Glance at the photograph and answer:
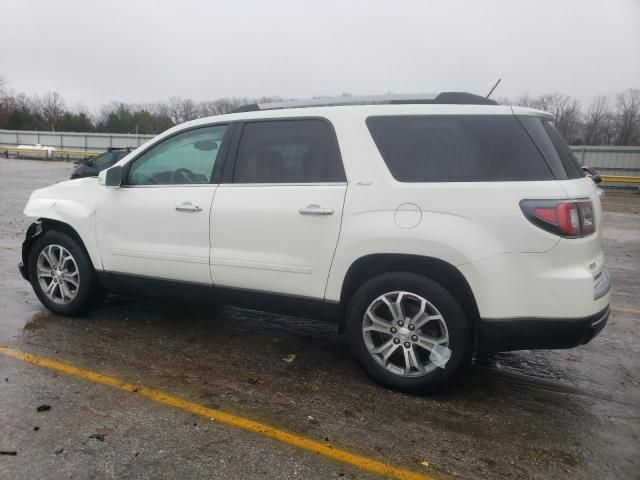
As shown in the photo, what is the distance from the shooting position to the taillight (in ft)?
10.1

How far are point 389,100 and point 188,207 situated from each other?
1.72 meters

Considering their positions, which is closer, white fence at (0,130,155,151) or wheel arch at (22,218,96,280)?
wheel arch at (22,218,96,280)

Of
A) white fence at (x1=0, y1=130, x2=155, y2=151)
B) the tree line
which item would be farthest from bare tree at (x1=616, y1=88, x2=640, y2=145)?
white fence at (x1=0, y1=130, x2=155, y2=151)

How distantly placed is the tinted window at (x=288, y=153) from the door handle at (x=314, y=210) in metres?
0.21

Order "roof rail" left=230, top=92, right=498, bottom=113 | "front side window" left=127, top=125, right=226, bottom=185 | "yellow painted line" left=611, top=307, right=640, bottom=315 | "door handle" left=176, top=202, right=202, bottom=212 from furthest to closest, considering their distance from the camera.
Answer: "yellow painted line" left=611, top=307, right=640, bottom=315
"front side window" left=127, top=125, right=226, bottom=185
"door handle" left=176, top=202, right=202, bottom=212
"roof rail" left=230, top=92, right=498, bottom=113

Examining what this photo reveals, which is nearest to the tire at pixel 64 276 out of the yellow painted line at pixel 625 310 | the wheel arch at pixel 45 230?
the wheel arch at pixel 45 230

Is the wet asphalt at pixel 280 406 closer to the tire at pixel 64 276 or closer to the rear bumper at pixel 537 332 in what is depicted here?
the tire at pixel 64 276

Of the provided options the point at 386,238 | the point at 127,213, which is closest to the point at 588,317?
the point at 386,238

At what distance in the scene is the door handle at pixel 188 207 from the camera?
4.07 meters

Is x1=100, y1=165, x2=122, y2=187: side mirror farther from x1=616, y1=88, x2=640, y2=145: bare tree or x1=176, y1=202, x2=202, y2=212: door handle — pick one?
x1=616, y1=88, x2=640, y2=145: bare tree

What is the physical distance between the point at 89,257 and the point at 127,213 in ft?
2.05

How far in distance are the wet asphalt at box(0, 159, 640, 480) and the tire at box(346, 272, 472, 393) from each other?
16 centimetres

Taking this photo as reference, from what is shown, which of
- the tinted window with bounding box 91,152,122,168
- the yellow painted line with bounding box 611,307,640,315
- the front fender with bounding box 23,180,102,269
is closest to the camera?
the front fender with bounding box 23,180,102,269

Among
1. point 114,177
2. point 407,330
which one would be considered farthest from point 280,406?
point 114,177
